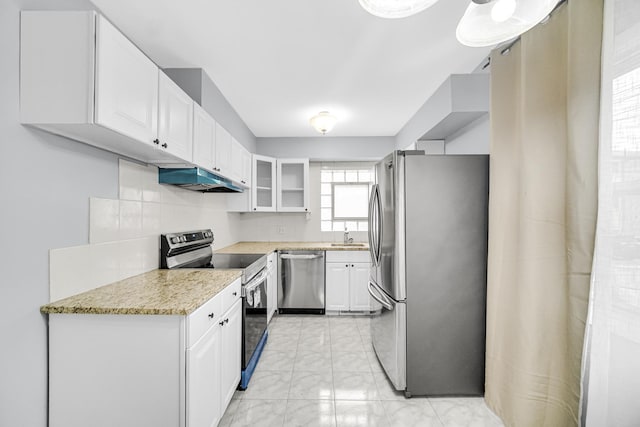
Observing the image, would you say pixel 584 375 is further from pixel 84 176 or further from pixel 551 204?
pixel 84 176

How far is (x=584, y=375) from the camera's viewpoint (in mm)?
1311

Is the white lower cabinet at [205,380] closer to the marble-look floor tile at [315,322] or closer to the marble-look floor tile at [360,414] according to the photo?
the marble-look floor tile at [360,414]

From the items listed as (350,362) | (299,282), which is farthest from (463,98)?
(299,282)

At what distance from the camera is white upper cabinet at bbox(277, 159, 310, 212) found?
4168 mm

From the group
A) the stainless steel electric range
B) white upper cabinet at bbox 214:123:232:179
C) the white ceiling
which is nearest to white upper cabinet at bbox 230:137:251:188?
white upper cabinet at bbox 214:123:232:179

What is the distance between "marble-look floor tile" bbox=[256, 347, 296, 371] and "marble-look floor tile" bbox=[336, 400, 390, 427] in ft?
2.04

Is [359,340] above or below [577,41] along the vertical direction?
below

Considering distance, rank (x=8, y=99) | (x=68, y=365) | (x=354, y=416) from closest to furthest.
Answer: (x=8, y=99)
(x=68, y=365)
(x=354, y=416)

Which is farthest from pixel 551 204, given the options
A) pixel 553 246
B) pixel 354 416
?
pixel 354 416

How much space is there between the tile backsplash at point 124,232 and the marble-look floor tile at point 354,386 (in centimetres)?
164

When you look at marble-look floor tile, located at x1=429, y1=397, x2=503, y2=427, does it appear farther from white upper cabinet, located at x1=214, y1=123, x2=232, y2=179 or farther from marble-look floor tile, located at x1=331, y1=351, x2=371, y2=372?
white upper cabinet, located at x1=214, y1=123, x2=232, y2=179

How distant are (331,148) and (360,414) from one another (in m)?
3.36

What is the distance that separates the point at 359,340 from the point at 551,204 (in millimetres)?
2220

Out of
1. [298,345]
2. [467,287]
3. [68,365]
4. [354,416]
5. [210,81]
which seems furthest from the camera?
[298,345]
